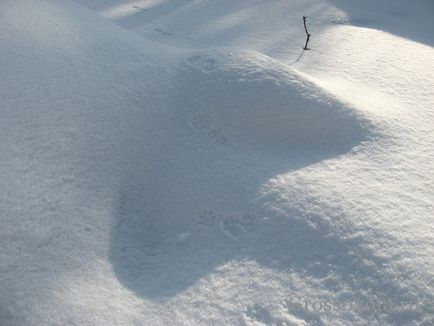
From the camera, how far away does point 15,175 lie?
1739 mm

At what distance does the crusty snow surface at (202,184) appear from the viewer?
1.46 metres

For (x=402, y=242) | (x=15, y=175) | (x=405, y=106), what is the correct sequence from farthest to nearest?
(x=405, y=106) → (x=15, y=175) → (x=402, y=242)

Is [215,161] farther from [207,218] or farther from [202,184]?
[207,218]

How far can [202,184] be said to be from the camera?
1858 millimetres

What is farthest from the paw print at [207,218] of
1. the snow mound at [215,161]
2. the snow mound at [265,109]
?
the snow mound at [265,109]

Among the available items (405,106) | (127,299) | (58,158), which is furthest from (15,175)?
(405,106)

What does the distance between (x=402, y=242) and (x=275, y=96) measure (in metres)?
0.97

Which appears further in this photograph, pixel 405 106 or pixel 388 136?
pixel 405 106

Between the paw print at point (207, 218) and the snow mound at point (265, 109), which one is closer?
the paw print at point (207, 218)

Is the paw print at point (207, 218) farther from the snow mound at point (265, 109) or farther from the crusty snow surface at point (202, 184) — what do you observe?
the snow mound at point (265, 109)

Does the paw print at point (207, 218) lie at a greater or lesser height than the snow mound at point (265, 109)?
lesser

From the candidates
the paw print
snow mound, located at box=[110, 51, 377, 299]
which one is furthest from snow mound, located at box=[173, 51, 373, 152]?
the paw print

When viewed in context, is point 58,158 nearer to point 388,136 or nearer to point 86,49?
point 86,49

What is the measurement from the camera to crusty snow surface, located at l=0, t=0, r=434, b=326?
146 cm
